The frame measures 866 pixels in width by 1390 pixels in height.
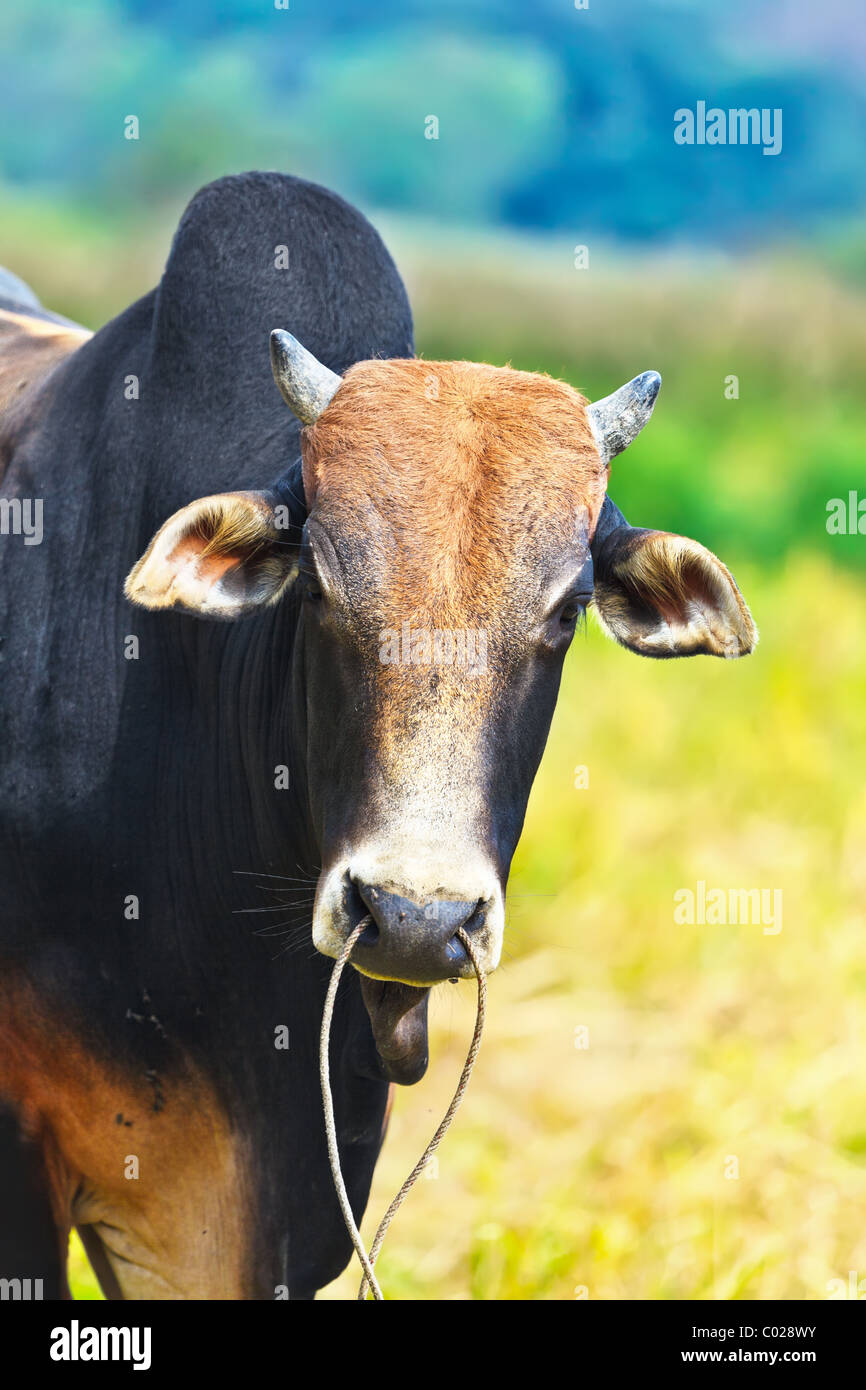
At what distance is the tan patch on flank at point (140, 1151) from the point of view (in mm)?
4004

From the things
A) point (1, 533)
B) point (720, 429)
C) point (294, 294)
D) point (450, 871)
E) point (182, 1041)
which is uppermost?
point (720, 429)

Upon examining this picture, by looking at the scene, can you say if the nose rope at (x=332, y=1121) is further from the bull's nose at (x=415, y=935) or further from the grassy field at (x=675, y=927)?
the grassy field at (x=675, y=927)

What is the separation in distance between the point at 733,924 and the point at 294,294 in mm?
4600

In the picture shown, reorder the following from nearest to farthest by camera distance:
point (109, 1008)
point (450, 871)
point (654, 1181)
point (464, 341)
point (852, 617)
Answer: point (450, 871) < point (109, 1008) < point (654, 1181) < point (852, 617) < point (464, 341)

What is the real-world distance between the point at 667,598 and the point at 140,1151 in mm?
1841

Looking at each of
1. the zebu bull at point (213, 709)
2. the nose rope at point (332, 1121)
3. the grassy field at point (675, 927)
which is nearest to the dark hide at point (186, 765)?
the zebu bull at point (213, 709)

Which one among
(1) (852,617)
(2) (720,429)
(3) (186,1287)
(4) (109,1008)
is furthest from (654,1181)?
(2) (720,429)

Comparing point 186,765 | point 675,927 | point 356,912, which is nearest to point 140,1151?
point 186,765

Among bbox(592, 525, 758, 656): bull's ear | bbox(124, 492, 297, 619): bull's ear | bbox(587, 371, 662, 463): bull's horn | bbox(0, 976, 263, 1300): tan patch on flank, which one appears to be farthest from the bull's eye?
bbox(0, 976, 263, 1300): tan patch on flank

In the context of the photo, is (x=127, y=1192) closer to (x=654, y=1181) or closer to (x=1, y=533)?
(x=1, y=533)

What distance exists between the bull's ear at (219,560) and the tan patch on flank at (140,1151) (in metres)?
1.11

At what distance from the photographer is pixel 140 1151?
4043 mm

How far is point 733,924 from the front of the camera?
786cm

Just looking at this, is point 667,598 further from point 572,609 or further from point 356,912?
point 356,912
